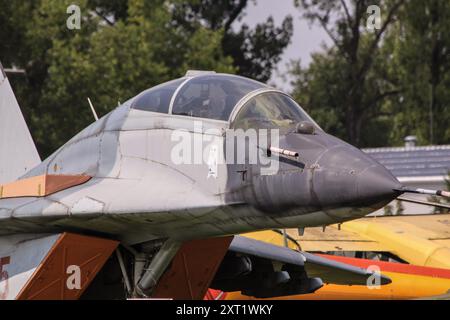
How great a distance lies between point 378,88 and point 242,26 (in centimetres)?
888

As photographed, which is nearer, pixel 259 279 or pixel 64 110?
pixel 259 279

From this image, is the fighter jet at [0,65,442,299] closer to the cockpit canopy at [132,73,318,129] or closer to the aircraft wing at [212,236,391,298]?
the cockpit canopy at [132,73,318,129]

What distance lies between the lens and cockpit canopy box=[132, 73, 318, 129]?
28.7ft

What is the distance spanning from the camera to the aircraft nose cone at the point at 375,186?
756cm

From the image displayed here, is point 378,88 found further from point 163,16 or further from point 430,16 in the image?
point 163,16

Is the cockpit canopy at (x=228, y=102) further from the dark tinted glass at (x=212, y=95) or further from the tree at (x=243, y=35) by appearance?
the tree at (x=243, y=35)

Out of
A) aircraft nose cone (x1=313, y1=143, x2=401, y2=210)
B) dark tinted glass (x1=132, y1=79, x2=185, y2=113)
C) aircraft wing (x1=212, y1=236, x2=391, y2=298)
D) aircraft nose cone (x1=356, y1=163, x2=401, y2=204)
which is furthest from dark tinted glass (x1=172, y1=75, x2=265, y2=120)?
aircraft wing (x1=212, y1=236, x2=391, y2=298)

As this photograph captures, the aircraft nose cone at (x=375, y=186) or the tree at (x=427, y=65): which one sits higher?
the tree at (x=427, y=65)

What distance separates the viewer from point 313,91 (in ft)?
177

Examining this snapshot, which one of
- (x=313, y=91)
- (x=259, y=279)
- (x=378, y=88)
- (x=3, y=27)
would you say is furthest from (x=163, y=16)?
(x=259, y=279)

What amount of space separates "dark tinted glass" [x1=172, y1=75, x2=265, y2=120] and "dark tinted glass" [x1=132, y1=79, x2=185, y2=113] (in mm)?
131

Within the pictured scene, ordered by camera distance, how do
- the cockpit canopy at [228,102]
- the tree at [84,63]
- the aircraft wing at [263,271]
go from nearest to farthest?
the cockpit canopy at [228,102], the aircraft wing at [263,271], the tree at [84,63]

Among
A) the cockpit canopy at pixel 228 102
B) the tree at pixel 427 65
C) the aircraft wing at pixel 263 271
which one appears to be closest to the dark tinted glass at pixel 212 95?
the cockpit canopy at pixel 228 102

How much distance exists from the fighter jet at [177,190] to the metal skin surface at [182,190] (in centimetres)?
1
